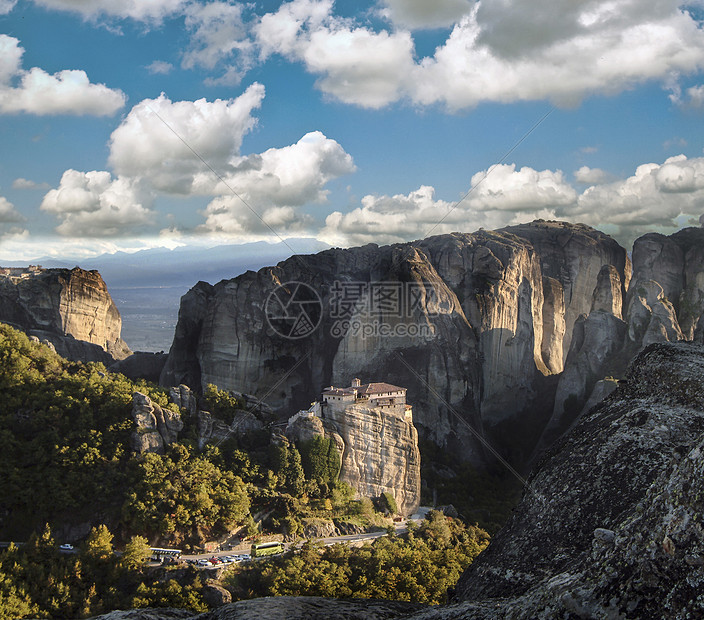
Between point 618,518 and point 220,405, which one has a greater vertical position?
point 618,518

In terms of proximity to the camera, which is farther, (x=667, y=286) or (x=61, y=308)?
(x=667, y=286)

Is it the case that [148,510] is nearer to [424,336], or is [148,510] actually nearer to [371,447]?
[371,447]

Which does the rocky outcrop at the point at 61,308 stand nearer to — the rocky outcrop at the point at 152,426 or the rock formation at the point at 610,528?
the rocky outcrop at the point at 152,426

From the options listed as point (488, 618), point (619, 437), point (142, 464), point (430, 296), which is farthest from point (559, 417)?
point (488, 618)

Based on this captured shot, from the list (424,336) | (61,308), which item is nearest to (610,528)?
(424,336)

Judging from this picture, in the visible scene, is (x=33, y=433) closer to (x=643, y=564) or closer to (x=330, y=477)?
(x=330, y=477)

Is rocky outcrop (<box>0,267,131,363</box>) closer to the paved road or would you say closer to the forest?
the forest

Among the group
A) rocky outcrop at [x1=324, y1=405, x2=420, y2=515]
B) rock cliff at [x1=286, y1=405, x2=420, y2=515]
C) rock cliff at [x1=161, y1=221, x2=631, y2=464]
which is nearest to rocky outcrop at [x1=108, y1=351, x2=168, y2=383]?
rock cliff at [x1=161, y1=221, x2=631, y2=464]
